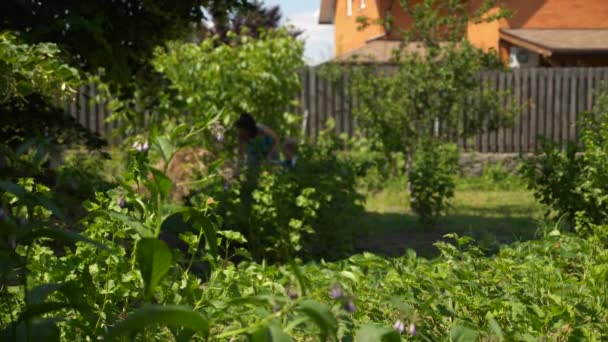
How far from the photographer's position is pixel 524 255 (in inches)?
214

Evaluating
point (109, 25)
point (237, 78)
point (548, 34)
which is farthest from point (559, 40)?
point (109, 25)

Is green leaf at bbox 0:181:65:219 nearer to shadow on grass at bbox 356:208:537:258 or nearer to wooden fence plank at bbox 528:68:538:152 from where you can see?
shadow on grass at bbox 356:208:537:258

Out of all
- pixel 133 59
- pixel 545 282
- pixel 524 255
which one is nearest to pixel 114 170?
pixel 133 59

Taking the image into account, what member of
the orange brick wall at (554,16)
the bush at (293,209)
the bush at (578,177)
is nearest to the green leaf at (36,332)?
the bush at (293,209)

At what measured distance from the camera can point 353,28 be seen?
3139 cm

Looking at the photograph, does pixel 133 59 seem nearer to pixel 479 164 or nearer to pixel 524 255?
pixel 524 255

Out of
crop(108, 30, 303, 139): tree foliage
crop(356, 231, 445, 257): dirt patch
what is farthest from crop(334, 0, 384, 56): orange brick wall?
crop(356, 231, 445, 257): dirt patch

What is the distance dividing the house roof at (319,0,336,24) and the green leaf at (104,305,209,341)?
3368 centimetres

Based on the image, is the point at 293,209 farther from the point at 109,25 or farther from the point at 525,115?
the point at 525,115

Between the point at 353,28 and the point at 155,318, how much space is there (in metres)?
29.9

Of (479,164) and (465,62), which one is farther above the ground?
(465,62)

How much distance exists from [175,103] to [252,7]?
43.4 inches

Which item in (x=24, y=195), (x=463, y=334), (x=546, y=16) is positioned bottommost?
(x=463, y=334)

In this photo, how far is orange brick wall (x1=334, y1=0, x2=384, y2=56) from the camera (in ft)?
95.8
